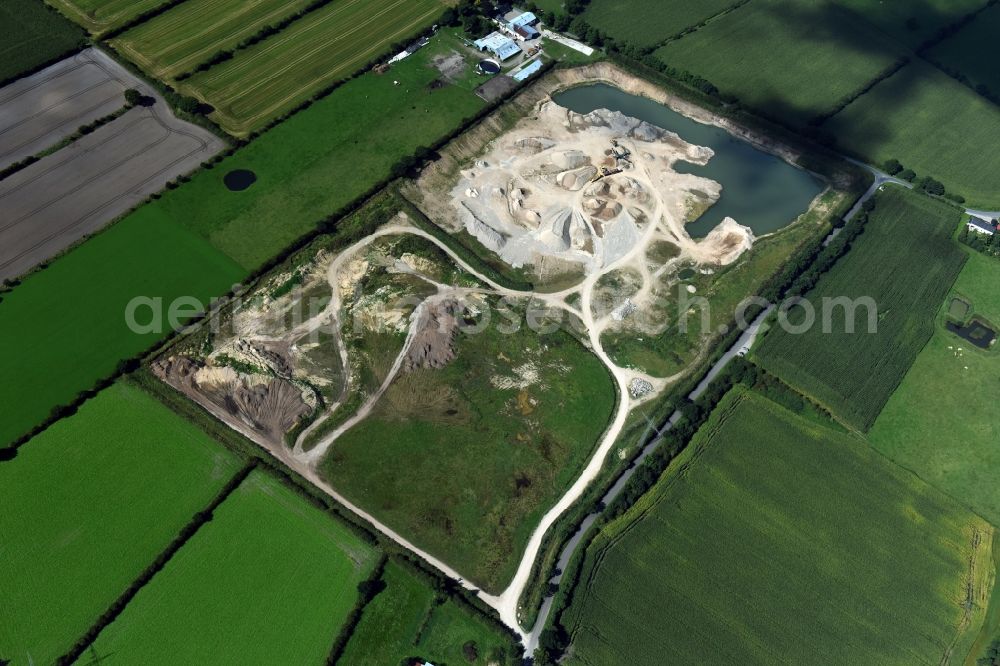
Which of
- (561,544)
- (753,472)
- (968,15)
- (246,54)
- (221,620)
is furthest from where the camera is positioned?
(968,15)

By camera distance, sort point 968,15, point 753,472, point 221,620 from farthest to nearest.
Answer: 1. point 968,15
2. point 753,472
3. point 221,620

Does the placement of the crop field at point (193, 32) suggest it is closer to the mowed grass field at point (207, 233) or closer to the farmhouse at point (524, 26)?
the mowed grass field at point (207, 233)

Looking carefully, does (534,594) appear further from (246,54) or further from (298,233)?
(246,54)

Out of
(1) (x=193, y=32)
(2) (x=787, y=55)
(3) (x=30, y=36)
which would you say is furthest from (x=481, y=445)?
(3) (x=30, y=36)

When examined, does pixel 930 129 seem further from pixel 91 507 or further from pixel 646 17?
pixel 91 507

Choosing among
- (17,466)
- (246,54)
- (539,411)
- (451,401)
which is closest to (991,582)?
(539,411)

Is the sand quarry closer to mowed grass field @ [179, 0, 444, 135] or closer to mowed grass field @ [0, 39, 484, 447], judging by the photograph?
mowed grass field @ [0, 39, 484, 447]

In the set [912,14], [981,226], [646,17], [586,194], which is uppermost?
[912,14]
